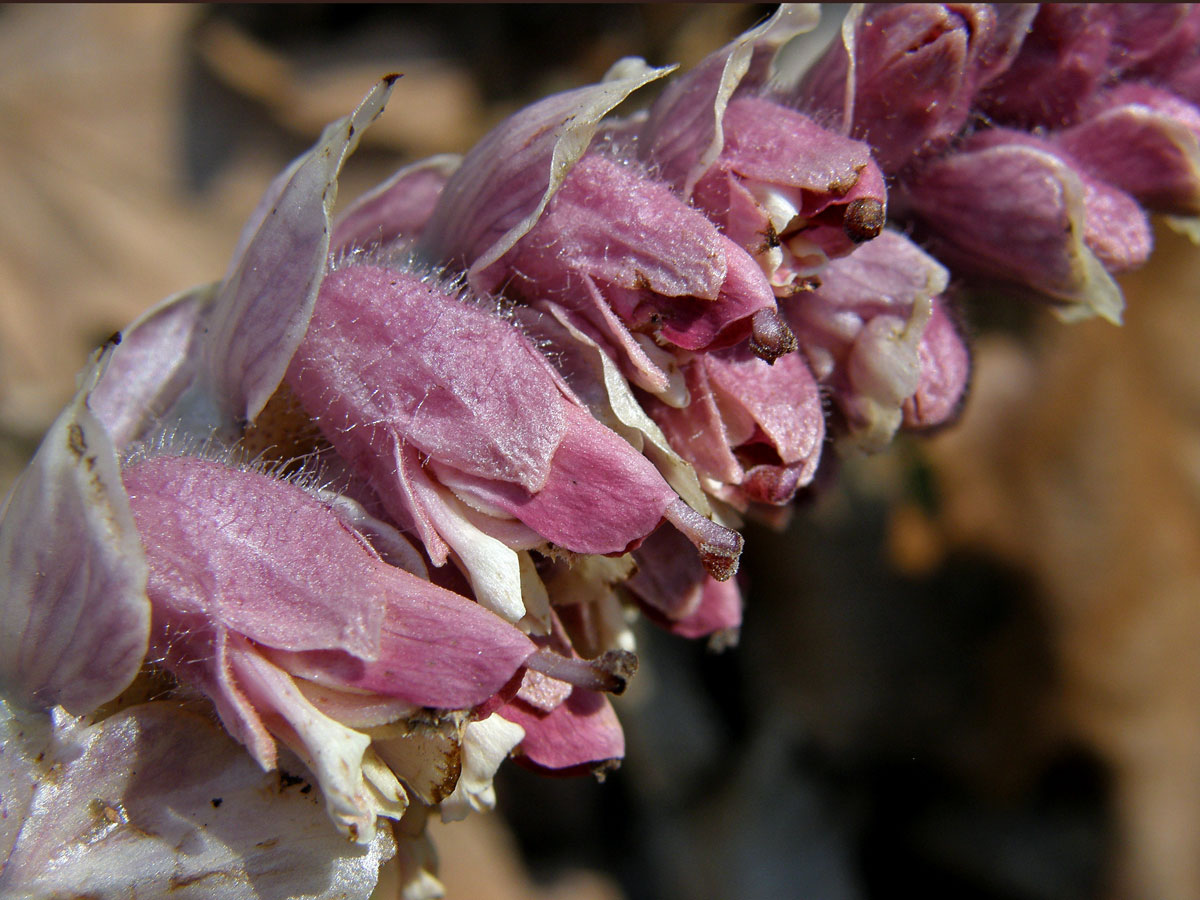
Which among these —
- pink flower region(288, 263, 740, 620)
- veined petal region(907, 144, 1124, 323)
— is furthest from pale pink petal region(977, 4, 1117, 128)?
pink flower region(288, 263, 740, 620)

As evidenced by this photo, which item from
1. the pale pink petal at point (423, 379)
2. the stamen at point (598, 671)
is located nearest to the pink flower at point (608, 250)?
the pale pink petal at point (423, 379)

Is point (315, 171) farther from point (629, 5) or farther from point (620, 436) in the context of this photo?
point (629, 5)

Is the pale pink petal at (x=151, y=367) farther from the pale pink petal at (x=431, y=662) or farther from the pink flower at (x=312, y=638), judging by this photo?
the pale pink petal at (x=431, y=662)

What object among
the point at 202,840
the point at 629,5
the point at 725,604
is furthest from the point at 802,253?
the point at 629,5

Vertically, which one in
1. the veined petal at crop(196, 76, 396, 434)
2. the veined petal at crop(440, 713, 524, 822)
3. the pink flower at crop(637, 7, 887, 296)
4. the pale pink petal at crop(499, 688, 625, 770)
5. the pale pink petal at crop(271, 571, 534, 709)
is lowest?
the pale pink petal at crop(499, 688, 625, 770)

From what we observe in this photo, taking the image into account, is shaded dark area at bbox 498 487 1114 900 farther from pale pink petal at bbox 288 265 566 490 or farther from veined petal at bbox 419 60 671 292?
pale pink petal at bbox 288 265 566 490

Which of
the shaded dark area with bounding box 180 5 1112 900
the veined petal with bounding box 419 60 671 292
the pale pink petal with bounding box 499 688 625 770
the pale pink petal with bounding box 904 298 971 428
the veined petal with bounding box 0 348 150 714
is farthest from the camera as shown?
the shaded dark area with bounding box 180 5 1112 900

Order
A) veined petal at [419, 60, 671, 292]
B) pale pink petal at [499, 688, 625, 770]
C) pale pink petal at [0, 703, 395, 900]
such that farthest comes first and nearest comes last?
pale pink petal at [499, 688, 625, 770]
veined petal at [419, 60, 671, 292]
pale pink petal at [0, 703, 395, 900]
